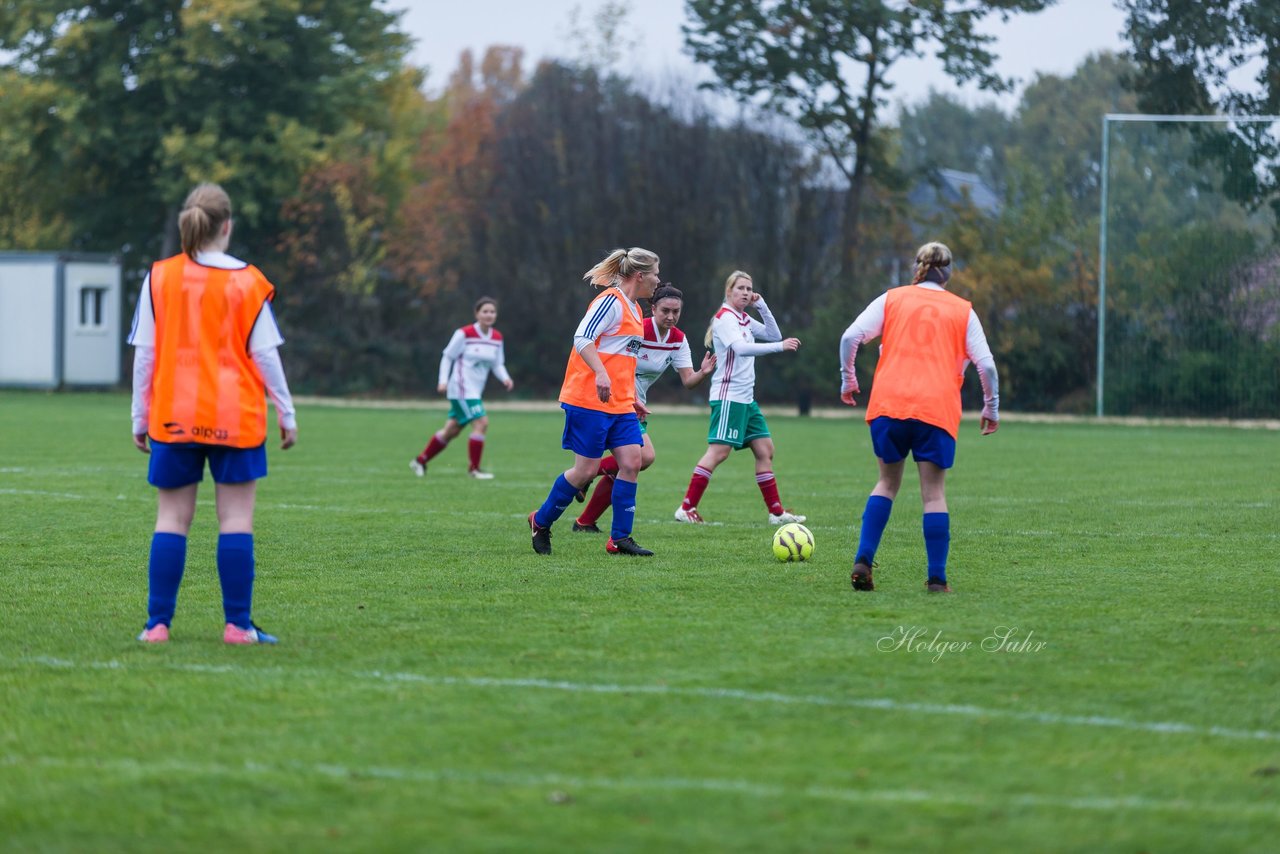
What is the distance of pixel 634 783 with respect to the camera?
14.7ft

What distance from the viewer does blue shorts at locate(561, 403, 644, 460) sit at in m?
9.70

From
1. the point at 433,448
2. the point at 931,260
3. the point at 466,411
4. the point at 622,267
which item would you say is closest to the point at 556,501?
the point at 622,267

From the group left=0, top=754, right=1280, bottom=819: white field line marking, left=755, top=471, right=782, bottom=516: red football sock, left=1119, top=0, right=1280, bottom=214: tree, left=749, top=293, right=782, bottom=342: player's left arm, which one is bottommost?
left=0, top=754, right=1280, bottom=819: white field line marking

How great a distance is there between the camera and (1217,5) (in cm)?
3378

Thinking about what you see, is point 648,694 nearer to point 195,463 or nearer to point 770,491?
point 195,463

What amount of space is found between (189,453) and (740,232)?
32501mm

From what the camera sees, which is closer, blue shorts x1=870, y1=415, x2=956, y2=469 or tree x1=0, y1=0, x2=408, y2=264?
blue shorts x1=870, y1=415, x2=956, y2=469

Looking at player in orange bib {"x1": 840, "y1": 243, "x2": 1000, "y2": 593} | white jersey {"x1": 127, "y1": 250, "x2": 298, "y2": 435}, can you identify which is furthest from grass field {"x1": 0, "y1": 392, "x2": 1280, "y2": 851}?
white jersey {"x1": 127, "y1": 250, "x2": 298, "y2": 435}

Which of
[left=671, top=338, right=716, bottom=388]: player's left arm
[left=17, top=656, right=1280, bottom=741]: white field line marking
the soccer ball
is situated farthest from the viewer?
[left=671, top=338, right=716, bottom=388]: player's left arm

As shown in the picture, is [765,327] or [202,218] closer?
[202,218]

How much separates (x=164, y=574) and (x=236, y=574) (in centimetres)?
31

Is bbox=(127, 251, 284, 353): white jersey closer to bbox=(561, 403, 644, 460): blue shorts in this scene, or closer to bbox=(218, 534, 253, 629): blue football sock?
bbox=(218, 534, 253, 629): blue football sock

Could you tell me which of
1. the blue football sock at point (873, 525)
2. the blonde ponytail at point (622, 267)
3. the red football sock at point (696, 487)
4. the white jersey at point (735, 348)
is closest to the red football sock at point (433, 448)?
the white jersey at point (735, 348)

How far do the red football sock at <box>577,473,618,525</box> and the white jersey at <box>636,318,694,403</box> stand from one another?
0.66 m
